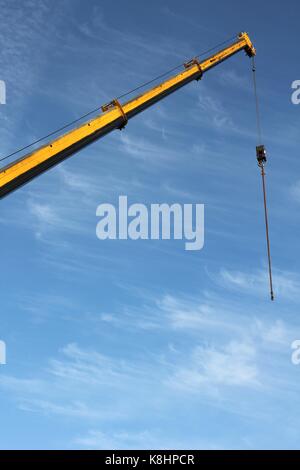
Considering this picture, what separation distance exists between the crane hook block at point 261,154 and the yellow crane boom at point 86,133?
23.1 ft

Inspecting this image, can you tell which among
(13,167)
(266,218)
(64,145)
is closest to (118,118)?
(64,145)

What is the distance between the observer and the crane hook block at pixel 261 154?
1358 inches

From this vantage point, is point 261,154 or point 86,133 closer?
point 86,133

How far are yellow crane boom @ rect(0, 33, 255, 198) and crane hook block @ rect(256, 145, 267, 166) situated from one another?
7.04 metres

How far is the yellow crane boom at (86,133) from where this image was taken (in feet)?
83.2

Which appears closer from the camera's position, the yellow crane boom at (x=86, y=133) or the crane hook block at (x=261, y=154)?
the yellow crane boom at (x=86, y=133)

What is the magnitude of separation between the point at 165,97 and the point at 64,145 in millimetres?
10837

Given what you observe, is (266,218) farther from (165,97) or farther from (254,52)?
(254,52)

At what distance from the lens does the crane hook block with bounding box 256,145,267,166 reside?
113ft

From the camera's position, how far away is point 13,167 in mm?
25141

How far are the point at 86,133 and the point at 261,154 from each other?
466 inches

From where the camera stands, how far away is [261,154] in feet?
113

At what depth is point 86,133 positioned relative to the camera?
28.9 metres
